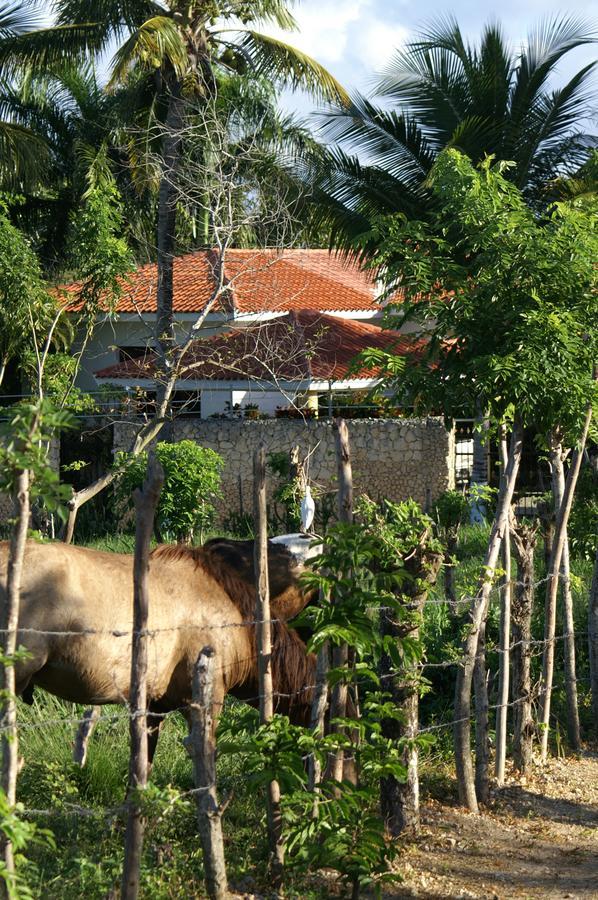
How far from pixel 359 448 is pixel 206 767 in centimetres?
1420

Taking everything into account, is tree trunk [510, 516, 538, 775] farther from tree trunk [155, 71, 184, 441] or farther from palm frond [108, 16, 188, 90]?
palm frond [108, 16, 188, 90]

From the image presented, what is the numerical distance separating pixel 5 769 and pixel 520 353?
3402 mm

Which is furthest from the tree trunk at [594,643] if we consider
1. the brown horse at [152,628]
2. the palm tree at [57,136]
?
the palm tree at [57,136]

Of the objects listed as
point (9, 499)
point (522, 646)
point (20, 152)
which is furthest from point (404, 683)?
point (20, 152)

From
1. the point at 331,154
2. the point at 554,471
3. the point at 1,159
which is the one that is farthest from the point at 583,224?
the point at 1,159

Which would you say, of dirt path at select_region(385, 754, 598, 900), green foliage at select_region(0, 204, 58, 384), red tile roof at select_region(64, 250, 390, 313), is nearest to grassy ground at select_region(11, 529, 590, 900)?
dirt path at select_region(385, 754, 598, 900)

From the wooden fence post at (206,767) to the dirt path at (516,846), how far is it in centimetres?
101

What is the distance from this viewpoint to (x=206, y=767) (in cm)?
450

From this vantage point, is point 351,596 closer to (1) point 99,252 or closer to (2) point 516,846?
(2) point 516,846

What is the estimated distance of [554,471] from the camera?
7574 mm

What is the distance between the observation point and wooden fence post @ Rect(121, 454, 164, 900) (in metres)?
4.17

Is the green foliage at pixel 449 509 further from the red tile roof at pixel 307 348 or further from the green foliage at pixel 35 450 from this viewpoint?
the green foliage at pixel 35 450

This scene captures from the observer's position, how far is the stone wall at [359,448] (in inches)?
722

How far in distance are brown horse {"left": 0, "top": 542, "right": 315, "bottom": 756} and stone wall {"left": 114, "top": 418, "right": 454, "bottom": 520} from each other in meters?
12.2
